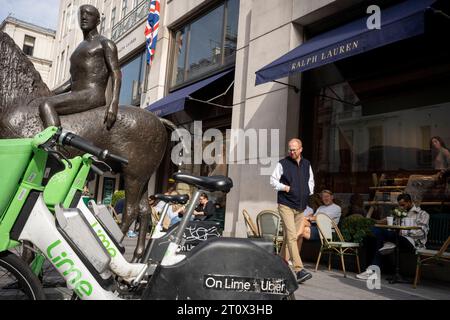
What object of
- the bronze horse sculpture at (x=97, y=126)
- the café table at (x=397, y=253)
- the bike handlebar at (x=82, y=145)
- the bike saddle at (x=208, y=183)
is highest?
the bronze horse sculpture at (x=97, y=126)

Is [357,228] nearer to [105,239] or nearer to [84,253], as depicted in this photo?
[105,239]

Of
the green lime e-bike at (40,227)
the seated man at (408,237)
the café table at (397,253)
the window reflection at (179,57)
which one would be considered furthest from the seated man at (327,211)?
the window reflection at (179,57)

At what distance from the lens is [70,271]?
7.96 feet

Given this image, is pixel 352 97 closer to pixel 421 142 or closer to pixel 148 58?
pixel 421 142

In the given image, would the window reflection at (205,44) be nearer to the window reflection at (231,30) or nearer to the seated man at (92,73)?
the window reflection at (231,30)

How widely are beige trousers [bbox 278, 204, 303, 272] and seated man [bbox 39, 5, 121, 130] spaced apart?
287cm

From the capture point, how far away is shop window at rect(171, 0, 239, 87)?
37.4 ft

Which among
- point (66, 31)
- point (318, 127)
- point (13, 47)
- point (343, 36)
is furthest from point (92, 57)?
point (66, 31)

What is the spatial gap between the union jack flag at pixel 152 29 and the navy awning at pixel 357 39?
819 centimetres

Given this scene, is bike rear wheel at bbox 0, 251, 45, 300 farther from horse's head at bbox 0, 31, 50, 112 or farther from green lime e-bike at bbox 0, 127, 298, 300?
horse's head at bbox 0, 31, 50, 112

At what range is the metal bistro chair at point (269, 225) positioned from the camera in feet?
23.3

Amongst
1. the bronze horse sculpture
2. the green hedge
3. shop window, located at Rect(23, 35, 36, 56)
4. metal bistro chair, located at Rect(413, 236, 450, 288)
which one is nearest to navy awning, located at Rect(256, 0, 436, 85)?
the green hedge

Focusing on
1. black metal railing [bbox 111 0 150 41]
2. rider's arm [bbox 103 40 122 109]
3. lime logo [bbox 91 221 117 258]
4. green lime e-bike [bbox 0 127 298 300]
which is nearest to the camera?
green lime e-bike [bbox 0 127 298 300]

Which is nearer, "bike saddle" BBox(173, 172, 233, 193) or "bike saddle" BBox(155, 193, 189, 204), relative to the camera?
"bike saddle" BBox(173, 172, 233, 193)
